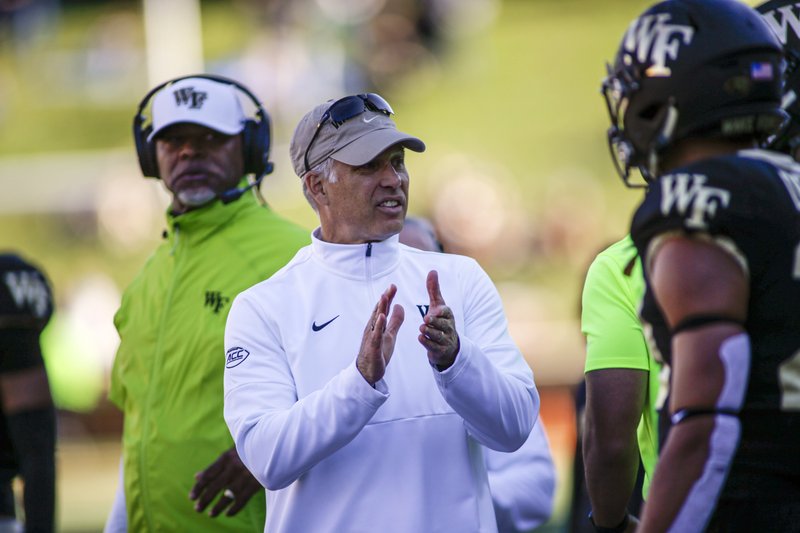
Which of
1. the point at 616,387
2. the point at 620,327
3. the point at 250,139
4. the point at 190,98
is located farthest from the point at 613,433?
the point at 190,98

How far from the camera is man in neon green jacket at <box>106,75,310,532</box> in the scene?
12.8ft

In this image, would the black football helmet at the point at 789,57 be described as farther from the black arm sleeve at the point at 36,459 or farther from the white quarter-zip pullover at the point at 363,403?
the black arm sleeve at the point at 36,459

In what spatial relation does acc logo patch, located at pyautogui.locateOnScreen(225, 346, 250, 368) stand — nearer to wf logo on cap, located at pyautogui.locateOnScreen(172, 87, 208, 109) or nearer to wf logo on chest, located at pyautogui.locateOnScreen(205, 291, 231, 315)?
wf logo on chest, located at pyautogui.locateOnScreen(205, 291, 231, 315)

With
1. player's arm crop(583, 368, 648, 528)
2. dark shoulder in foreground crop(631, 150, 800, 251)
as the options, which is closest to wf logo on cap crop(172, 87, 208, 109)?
player's arm crop(583, 368, 648, 528)

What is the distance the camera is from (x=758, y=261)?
2.22 metres

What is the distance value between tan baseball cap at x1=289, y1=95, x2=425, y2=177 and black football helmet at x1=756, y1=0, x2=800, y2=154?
1002mm

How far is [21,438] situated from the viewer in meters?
4.18

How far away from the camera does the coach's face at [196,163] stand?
4.34 metres

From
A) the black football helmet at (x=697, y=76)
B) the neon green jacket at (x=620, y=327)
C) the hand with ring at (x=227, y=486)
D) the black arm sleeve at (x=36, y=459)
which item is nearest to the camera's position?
the black football helmet at (x=697, y=76)

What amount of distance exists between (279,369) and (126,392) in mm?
1332

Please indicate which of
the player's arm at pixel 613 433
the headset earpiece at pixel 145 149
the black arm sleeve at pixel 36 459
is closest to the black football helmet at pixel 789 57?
the player's arm at pixel 613 433

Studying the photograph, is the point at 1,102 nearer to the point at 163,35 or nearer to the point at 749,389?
the point at 163,35

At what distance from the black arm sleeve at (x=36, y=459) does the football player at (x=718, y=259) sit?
8.38ft

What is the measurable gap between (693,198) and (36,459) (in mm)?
2791
